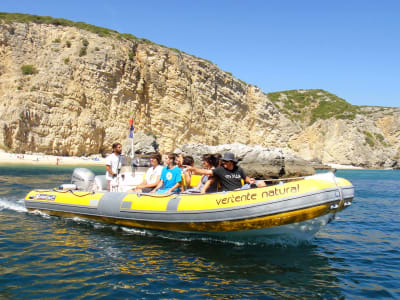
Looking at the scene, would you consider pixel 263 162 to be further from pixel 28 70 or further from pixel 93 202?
pixel 28 70

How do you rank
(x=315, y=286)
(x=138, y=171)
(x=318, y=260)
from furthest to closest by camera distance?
(x=138, y=171), (x=318, y=260), (x=315, y=286)

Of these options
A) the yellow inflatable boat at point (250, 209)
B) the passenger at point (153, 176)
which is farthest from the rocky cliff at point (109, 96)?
the yellow inflatable boat at point (250, 209)

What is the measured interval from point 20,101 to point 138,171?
30.7 metres

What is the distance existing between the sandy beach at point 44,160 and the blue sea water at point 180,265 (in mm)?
25055

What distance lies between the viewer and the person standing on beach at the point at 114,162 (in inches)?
290

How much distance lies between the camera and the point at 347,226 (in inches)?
321

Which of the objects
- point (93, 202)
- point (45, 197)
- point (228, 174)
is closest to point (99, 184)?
point (93, 202)

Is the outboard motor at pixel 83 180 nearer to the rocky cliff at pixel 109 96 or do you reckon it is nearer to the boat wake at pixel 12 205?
the boat wake at pixel 12 205

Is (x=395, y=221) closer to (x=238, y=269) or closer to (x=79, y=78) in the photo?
(x=238, y=269)

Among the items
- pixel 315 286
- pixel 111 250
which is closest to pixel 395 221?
pixel 315 286

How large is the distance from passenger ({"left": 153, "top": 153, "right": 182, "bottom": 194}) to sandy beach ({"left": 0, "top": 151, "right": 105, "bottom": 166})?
88.4 ft

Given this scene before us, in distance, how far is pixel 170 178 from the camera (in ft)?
22.4

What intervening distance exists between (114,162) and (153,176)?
0.99 m

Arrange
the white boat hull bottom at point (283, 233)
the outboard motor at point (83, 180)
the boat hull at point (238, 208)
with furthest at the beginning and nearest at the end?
the outboard motor at point (83, 180), the white boat hull bottom at point (283, 233), the boat hull at point (238, 208)
